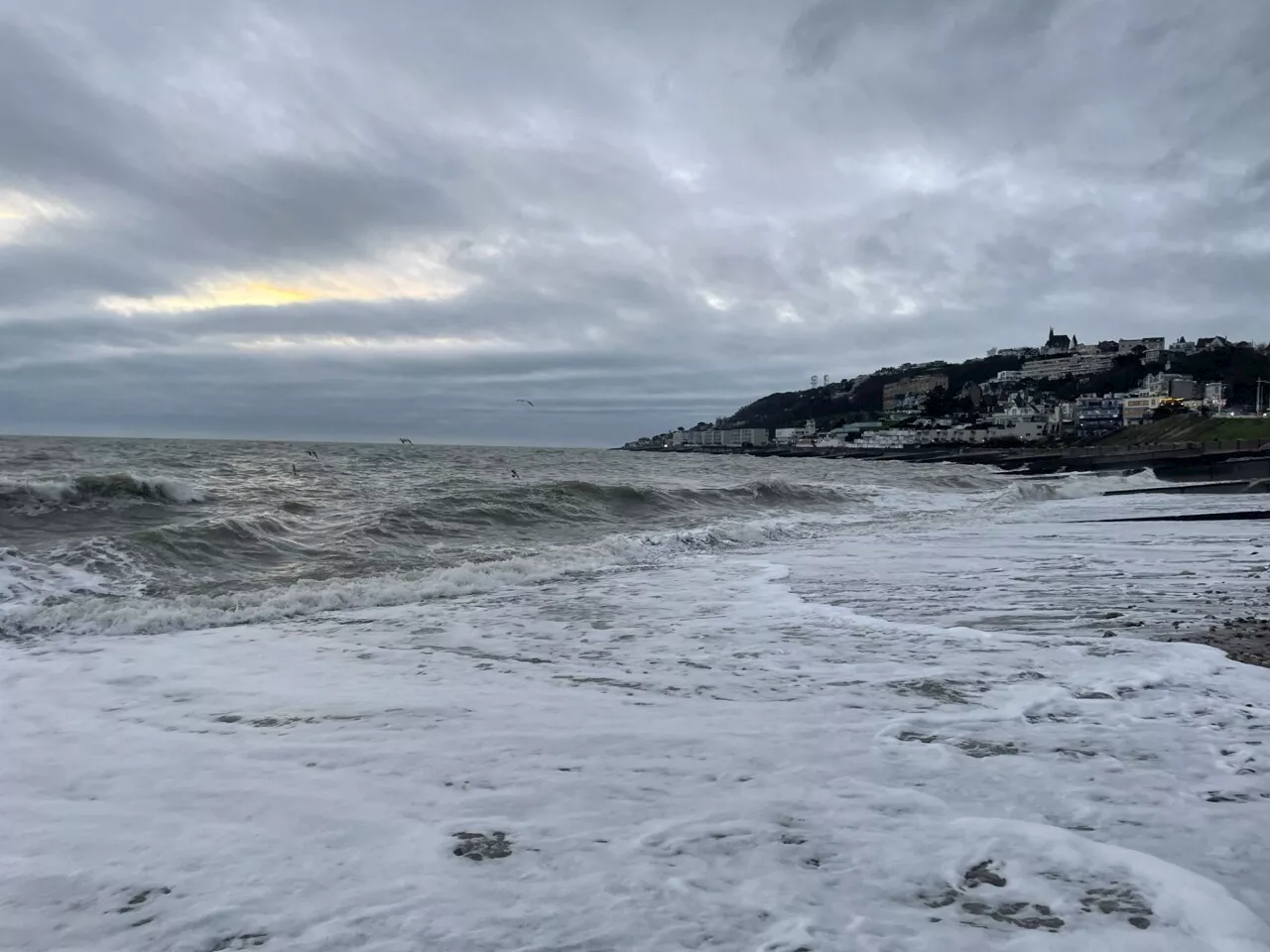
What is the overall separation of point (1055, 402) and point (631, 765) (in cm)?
15872

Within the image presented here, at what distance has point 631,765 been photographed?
3904 mm

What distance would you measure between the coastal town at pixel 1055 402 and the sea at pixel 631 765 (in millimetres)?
96979

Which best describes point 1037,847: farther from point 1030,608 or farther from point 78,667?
point 78,667

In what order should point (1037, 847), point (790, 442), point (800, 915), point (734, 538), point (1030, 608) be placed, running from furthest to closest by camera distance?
1. point (790, 442)
2. point (734, 538)
3. point (1030, 608)
4. point (1037, 847)
5. point (800, 915)

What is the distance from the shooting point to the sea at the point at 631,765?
261 centimetres

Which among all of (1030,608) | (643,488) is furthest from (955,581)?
(643,488)

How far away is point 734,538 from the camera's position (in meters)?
15.4

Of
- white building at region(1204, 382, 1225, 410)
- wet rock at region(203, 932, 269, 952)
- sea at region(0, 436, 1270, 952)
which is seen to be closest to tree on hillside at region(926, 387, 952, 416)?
white building at region(1204, 382, 1225, 410)

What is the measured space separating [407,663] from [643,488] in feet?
54.9

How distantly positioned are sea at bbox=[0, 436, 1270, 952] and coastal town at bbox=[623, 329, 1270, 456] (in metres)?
97.0

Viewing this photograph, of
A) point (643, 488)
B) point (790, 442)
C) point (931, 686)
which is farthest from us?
point (790, 442)

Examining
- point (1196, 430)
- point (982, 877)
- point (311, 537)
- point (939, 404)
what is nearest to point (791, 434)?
point (939, 404)

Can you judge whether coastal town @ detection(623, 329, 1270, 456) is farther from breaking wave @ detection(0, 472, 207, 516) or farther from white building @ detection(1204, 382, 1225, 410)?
breaking wave @ detection(0, 472, 207, 516)

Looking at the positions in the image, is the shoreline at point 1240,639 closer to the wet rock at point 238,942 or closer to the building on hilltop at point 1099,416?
the wet rock at point 238,942
